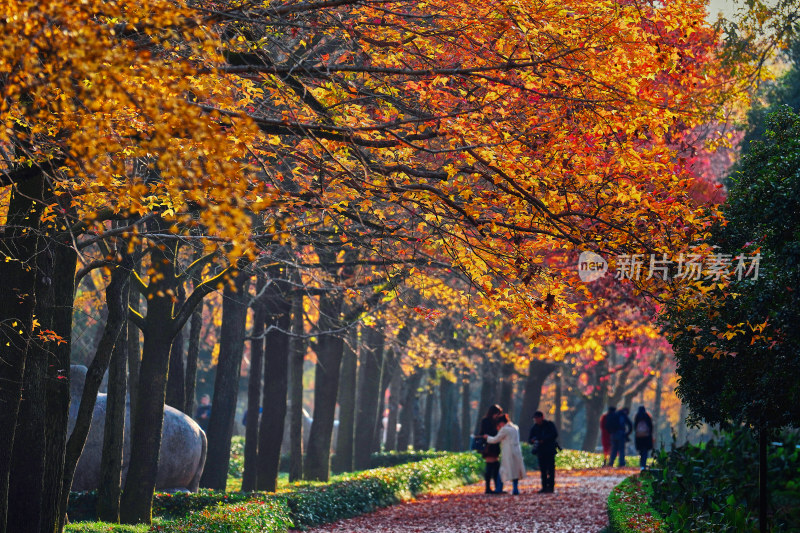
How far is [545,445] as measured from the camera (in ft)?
63.9

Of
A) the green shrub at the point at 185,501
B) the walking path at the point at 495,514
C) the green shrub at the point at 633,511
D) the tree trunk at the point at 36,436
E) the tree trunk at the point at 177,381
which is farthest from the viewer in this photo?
the tree trunk at the point at 177,381

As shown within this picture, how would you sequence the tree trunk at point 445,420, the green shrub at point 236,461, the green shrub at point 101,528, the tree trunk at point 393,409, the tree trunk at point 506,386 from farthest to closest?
the tree trunk at point 445,420 → the tree trunk at point 393,409 → the tree trunk at point 506,386 → the green shrub at point 236,461 → the green shrub at point 101,528

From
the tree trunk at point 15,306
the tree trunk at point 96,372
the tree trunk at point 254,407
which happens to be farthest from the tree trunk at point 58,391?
the tree trunk at point 254,407

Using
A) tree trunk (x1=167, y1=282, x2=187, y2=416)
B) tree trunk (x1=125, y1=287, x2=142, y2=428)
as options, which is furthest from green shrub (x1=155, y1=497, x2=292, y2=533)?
tree trunk (x1=167, y1=282, x2=187, y2=416)

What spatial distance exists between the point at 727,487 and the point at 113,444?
29.0ft

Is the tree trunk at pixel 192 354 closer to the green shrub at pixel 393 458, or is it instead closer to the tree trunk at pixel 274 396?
the tree trunk at pixel 274 396

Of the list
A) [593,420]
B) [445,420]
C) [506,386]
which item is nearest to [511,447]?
[506,386]

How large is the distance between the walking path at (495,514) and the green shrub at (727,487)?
5.35ft

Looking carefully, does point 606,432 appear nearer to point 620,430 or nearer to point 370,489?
point 620,430

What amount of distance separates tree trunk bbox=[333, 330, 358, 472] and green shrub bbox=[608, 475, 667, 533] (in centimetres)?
1064

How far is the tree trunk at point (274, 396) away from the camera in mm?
18828

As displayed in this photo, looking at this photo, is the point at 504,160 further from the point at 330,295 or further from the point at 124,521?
the point at 330,295

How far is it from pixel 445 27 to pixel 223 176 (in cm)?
436

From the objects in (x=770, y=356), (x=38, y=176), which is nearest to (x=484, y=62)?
(x=770, y=356)
